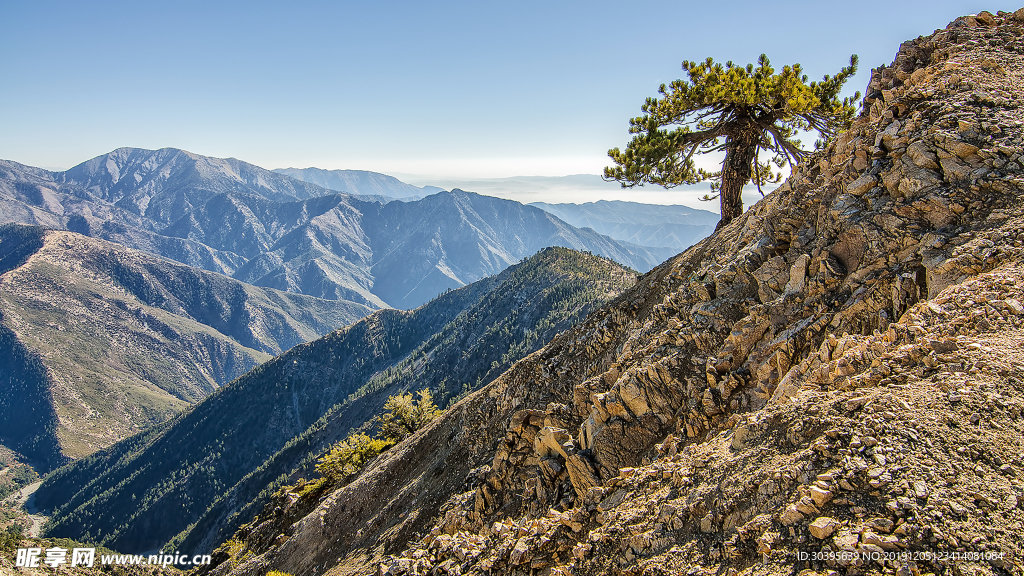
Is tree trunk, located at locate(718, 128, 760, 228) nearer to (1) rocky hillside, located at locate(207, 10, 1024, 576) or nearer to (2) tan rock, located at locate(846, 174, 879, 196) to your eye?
(1) rocky hillside, located at locate(207, 10, 1024, 576)

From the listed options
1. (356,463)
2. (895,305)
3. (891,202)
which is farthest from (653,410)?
(356,463)

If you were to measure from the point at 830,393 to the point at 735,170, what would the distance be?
58.4 ft

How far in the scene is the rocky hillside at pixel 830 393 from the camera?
18.9 feet

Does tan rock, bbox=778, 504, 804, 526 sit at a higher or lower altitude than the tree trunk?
lower

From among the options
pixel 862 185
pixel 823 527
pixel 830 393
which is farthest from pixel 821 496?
pixel 862 185

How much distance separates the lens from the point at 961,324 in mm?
7332

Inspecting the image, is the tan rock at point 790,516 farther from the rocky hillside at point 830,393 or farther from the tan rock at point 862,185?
the tan rock at point 862,185

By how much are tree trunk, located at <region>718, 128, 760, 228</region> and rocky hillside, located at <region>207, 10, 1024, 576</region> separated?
20.0 feet

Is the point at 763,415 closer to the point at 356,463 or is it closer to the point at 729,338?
the point at 729,338

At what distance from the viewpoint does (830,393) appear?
7.55 metres

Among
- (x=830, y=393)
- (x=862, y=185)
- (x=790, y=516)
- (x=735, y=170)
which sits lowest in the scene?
(x=790, y=516)

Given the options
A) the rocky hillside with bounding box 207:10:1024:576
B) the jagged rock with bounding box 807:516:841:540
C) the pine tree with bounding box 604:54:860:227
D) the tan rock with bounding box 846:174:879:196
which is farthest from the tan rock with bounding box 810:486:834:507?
the pine tree with bounding box 604:54:860:227

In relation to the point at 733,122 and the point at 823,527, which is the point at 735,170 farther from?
the point at 823,527

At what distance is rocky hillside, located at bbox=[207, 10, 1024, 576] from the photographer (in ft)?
18.9
